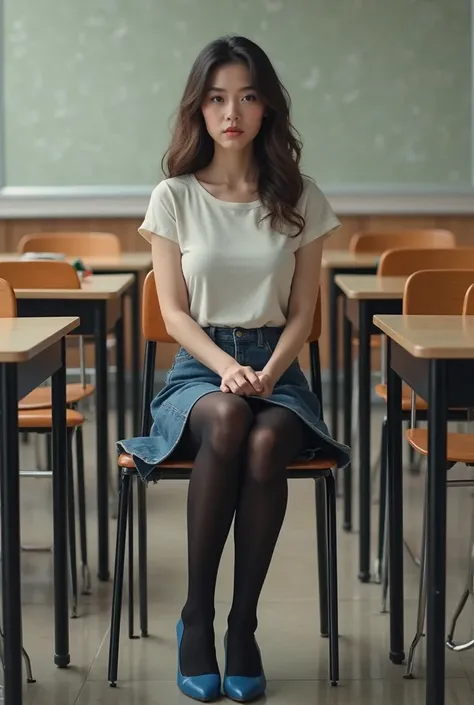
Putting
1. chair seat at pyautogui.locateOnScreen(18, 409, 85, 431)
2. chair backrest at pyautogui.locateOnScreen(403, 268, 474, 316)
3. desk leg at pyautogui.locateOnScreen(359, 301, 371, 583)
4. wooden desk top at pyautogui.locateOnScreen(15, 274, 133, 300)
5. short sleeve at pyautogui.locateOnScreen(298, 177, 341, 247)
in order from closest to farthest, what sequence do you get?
short sleeve at pyautogui.locateOnScreen(298, 177, 341, 247)
chair backrest at pyautogui.locateOnScreen(403, 268, 474, 316)
chair seat at pyautogui.locateOnScreen(18, 409, 85, 431)
wooden desk top at pyautogui.locateOnScreen(15, 274, 133, 300)
desk leg at pyautogui.locateOnScreen(359, 301, 371, 583)

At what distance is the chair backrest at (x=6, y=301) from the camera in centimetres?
261

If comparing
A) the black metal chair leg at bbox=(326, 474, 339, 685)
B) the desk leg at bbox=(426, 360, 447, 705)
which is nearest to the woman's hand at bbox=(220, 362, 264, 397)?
the black metal chair leg at bbox=(326, 474, 339, 685)

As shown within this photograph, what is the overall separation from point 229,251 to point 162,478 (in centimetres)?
52

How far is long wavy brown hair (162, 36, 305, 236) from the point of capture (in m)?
2.63

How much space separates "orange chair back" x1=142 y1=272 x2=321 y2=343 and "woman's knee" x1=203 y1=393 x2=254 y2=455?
16.1 inches

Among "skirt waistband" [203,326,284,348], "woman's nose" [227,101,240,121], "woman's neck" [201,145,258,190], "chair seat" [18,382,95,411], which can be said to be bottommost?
"chair seat" [18,382,95,411]

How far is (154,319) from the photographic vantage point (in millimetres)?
2822

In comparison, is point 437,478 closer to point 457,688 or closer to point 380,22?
point 457,688

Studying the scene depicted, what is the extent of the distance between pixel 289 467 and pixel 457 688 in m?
0.60

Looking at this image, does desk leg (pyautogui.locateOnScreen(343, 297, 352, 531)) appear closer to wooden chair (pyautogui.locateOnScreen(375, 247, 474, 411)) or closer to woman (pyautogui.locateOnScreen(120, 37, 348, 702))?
wooden chair (pyautogui.locateOnScreen(375, 247, 474, 411))

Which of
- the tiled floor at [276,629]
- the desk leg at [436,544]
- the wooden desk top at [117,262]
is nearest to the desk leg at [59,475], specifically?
the tiled floor at [276,629]

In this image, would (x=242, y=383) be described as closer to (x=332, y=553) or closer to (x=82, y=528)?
(x=332, y=553)

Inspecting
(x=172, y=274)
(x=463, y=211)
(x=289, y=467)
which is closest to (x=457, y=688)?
(x=289, y=467)

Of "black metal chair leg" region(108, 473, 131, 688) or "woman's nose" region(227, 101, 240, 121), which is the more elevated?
"woman's nose" region(227, 101, 240, 121)
